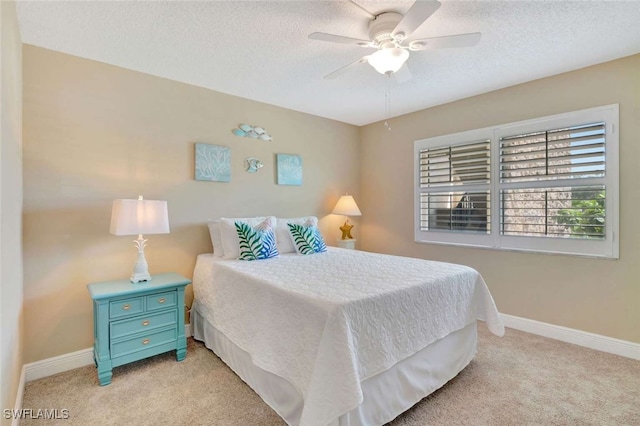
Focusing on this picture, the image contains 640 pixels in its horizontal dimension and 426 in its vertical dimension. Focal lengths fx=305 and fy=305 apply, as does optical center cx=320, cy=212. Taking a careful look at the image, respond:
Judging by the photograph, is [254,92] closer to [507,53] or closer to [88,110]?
[88,110]

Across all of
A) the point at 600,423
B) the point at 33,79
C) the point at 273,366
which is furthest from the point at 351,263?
the point at 33,79

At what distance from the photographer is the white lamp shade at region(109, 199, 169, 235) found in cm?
228

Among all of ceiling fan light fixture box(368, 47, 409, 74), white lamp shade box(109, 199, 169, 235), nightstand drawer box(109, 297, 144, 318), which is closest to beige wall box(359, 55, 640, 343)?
ceiling fan light fixture box(368, 47, 409, 74)

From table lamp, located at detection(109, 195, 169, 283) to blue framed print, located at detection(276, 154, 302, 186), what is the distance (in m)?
1.54

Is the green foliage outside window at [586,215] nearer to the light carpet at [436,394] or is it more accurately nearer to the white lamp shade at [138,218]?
the light carpet at [436,394]

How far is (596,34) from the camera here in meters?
2.19

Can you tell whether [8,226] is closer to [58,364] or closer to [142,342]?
Answer: [142,342]

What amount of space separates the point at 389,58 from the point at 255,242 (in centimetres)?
185

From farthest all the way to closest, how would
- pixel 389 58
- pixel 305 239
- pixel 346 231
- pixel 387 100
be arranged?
pixel 346 231 < pixel 387 100 < pixel 305 239 < pixel 389 58

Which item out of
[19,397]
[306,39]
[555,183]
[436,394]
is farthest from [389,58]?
[19,397]

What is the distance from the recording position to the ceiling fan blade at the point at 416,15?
1467 mm

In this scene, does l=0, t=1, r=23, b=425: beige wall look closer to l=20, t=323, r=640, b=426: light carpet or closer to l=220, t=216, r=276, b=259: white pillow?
l=20, t=323, r=640, b=426: light carpet

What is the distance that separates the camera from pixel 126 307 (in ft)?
7.47

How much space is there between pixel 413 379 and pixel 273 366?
0.87m
